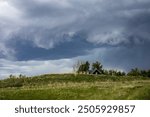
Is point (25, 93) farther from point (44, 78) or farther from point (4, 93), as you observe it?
point (44, 78)

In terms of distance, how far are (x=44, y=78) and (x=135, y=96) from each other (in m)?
47.9

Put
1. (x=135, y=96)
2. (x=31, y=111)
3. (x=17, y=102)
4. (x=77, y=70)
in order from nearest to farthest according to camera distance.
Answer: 1. (x=31, y=111)
2. (x=17, y=102)
3. (x=135, y=96)
4. (x=77, y=70)

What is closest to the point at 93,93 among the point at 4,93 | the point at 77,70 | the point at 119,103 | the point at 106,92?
the point at 106,92

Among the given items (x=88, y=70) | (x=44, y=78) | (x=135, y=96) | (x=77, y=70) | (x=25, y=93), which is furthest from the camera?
(x=88, y=70)

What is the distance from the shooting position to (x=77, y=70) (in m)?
116

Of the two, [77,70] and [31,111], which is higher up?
[77,70]

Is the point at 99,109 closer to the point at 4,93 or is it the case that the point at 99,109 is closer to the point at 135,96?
the point at 135,96

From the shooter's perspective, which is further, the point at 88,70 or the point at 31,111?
the point at 88,70

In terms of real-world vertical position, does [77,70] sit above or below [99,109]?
above

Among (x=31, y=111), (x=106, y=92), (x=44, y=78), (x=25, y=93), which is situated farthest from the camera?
(x=44, y=78)

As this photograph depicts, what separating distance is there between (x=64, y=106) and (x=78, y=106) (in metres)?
1.31

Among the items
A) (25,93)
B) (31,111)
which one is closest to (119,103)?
(31,111)

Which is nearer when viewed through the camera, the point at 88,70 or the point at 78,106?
the point at 78,106

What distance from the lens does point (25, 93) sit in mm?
64188
